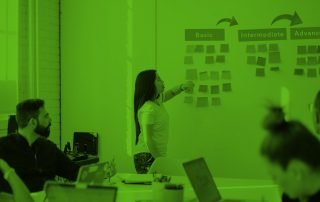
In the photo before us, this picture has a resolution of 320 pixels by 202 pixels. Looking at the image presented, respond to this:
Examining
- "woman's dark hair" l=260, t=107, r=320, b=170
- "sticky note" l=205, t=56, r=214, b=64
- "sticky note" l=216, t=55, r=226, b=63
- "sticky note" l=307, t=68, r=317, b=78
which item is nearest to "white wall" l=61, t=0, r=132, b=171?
"sticky note" l=205, t=56, r=214, b=64

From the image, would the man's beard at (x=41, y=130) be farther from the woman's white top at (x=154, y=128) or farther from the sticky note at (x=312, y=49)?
the sticky note at (x=312, y=49)

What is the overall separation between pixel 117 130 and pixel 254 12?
1.90 meters

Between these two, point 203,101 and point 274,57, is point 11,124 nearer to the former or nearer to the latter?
point 203,101

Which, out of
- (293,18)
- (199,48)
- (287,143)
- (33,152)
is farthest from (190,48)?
(287,143)

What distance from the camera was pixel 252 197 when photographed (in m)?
2.76

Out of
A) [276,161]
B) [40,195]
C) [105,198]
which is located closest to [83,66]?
[40,195]

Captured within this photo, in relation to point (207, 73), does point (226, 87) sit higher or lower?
lower

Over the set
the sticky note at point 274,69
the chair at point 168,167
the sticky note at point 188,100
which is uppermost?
the sticky note at point 274,69

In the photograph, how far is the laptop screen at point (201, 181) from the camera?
2488mm

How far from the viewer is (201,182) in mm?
2566

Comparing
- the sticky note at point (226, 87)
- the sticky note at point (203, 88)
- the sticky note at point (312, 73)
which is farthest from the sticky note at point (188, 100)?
the sticky note at point (312, 73)

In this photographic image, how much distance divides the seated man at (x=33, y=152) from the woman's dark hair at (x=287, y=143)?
1976 mm

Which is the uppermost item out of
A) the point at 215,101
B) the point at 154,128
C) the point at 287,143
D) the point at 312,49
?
the point at 312,49

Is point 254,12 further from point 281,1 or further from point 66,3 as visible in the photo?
point 66,3
